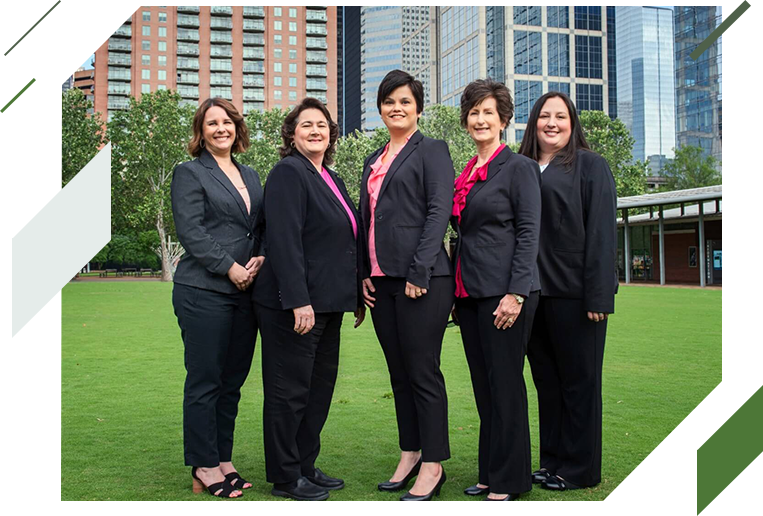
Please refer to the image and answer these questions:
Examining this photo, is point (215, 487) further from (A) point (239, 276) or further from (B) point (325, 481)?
(A) point (239, 276)

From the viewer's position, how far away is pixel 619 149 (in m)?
43.7

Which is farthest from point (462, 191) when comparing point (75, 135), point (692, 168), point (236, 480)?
point (692, 168)

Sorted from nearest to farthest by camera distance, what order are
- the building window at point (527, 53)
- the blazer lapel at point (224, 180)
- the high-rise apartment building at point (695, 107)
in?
1. the blazer lapel at point (224, 180)
2. the high-rise apartment building at point (695, 107)
3. the building window at point (527, 53)

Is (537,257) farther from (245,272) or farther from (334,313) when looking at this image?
(245,272)

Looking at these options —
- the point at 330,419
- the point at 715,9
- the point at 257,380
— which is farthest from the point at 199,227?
the point at 257,380

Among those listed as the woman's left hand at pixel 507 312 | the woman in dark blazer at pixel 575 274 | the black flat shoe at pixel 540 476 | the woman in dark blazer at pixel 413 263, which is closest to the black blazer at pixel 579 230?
the woman in dark blazer at pixel 575 274

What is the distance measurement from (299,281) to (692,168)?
48526 millimetres

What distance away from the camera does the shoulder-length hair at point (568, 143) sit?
3920 mm

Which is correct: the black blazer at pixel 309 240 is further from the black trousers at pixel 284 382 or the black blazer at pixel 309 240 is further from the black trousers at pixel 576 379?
the black trousers at pixel 576 379

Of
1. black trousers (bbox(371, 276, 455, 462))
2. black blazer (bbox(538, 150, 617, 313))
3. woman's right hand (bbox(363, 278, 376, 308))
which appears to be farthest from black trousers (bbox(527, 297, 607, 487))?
woman's right hand (bbox(363, 278, 376, 308))

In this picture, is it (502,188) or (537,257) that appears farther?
(537,257)

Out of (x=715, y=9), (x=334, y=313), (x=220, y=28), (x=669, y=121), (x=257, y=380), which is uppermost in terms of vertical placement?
(x=220, y=28)

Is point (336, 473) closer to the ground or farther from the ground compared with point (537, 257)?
closer to the ground

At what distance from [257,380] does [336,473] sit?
3.84 meters
